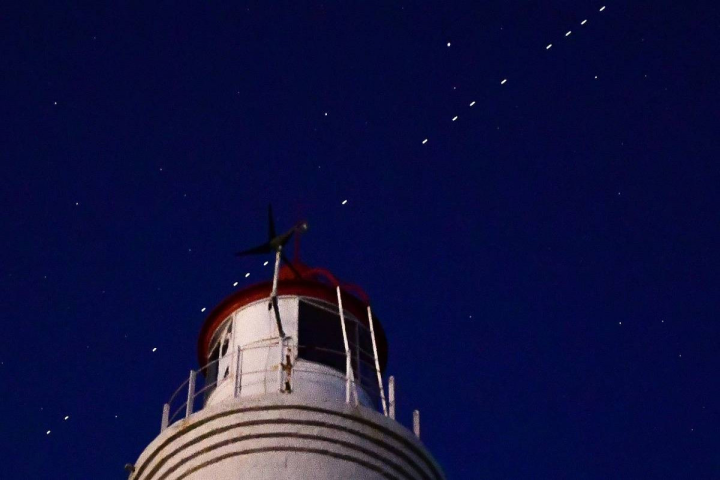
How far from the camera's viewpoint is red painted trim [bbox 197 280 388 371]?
1752 centimetres

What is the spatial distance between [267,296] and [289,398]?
10.1 feet

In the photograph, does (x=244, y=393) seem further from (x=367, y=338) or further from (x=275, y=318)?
(x=367, y=338)

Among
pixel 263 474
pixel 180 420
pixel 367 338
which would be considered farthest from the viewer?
pixel 367 338

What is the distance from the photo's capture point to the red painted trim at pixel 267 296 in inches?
690

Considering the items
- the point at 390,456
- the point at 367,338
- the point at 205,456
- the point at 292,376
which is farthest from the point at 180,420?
the point at 367,338

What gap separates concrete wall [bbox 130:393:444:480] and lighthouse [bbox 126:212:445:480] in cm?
1

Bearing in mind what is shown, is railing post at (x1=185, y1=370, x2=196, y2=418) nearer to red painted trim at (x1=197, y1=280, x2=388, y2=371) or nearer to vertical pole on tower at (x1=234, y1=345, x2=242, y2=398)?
vertical pole on tower at (x1=234, y1=345, x2=242, y2=398)

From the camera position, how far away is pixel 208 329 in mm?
17922

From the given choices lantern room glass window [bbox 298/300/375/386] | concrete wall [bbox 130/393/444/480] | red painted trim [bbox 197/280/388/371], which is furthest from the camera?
red painted trim [bbox 197/280/388/371]

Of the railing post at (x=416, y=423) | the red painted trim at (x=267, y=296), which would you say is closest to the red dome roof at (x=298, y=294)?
the red painted trim at (x=267, y=296)

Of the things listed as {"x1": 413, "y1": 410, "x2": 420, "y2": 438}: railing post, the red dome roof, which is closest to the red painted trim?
the red dome roof

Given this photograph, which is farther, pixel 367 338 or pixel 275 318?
pixel 367 338

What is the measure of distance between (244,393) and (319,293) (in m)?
2.53

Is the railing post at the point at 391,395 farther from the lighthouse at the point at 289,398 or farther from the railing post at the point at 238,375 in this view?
the railing post at the point at 238,375
